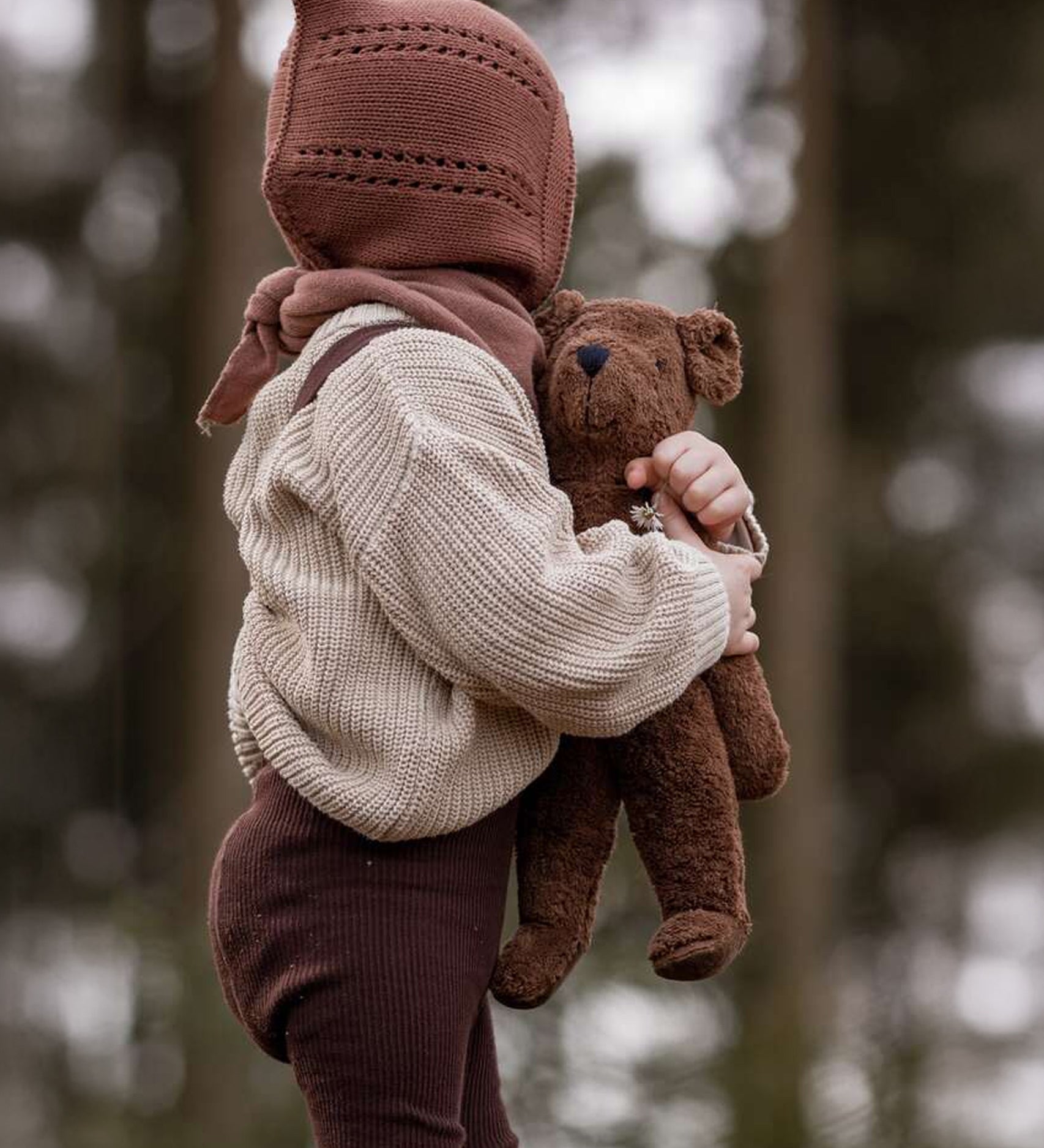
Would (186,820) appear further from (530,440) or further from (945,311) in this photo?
(530,440)

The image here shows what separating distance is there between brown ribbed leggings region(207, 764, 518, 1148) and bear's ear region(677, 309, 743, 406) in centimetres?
58

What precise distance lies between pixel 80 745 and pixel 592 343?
26.4 ft

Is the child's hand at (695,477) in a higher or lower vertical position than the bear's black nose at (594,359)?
lower

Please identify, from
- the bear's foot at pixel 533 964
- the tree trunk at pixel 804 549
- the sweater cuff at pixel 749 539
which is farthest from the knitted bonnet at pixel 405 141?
the tree trunk at pixel 804 549

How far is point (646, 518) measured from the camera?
86.7 inches

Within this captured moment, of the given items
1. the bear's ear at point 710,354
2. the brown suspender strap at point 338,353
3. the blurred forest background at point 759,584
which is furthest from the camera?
the blurred forest background at point 759,584

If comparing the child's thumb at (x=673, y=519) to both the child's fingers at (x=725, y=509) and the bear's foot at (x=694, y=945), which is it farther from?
the bear's foot at (x=694, y=945)

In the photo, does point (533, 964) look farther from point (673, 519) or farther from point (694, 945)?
point (673, 519)

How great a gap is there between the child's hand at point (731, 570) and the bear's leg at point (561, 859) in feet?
0.70

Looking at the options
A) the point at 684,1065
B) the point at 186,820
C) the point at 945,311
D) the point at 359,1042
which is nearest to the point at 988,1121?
the point at 684,1065

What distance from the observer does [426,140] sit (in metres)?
2.19

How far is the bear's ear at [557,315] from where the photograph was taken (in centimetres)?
233

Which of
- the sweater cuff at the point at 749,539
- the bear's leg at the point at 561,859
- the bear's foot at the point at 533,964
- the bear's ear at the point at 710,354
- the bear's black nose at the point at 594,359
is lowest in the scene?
the bear's foot at the point at 533,964

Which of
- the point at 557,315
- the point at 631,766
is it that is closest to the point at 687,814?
the point at 631,766
